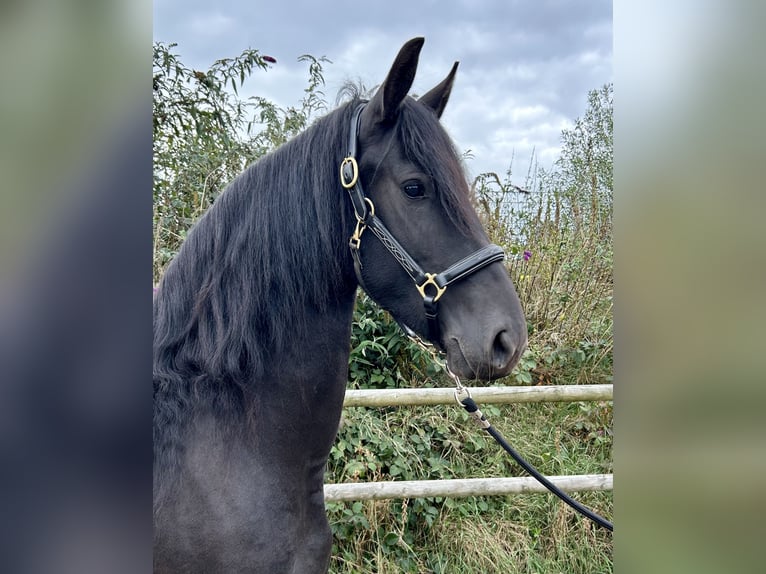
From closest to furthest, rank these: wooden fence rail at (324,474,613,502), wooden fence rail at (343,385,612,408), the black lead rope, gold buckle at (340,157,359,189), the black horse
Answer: the black horse, gold buckle at (340,157,359,189), the black lead rope, wooden fence rail at (324,474,613,502), wooden fence rail at (343,385,612,408)

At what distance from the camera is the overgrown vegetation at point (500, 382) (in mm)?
3084

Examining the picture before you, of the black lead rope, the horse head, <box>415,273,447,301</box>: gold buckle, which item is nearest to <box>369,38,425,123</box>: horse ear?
the horse head

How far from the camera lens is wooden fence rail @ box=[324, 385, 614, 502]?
2711 millimetres

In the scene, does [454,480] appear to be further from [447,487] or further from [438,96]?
[438,96]

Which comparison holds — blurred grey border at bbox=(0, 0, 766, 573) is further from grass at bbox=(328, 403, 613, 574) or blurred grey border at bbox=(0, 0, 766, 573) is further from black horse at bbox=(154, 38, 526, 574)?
grass at bbox=(328, 403, 613, 574)

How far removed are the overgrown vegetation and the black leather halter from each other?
1.96 metres

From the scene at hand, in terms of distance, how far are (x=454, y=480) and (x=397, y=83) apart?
7.36 ft
